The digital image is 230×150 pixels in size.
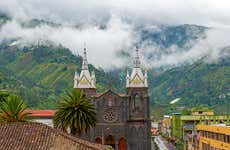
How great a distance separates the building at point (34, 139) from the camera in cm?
3086

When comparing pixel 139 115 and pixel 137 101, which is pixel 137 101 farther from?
pixel 139 115

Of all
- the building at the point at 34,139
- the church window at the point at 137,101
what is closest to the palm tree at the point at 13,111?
the building at the point at 34,139

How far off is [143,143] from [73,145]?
73.3 meters

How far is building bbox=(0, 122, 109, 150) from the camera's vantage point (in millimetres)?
30856

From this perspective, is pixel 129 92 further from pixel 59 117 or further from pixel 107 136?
pixel 59 117

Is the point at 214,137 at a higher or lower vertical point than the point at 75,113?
lower

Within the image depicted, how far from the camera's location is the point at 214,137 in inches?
3228

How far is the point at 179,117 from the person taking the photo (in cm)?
15600

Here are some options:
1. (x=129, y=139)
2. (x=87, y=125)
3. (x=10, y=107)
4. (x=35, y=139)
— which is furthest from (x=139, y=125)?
(x=35, y=139)

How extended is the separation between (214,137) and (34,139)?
182 feet

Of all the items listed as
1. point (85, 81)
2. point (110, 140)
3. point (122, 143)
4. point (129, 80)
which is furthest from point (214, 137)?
point (85, 81)

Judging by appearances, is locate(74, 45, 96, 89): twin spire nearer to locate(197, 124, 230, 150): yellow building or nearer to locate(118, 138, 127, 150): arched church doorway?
locate(118, 138, 127, 150): arched church doorway

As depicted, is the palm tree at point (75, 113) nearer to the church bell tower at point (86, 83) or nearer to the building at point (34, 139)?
the building at point (34, 139)

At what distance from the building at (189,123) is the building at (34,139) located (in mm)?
82036
